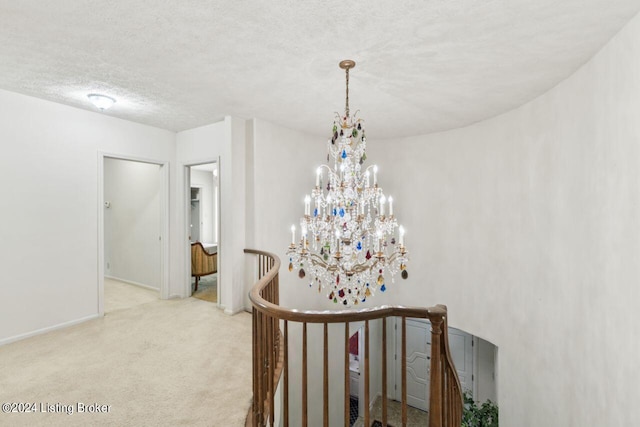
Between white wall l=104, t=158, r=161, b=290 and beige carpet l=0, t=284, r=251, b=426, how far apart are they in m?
1.67

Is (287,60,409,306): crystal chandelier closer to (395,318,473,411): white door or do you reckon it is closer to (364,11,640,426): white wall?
(364,11,640,426): white wall

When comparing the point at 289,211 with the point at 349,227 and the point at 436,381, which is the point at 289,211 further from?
the point at 436,381

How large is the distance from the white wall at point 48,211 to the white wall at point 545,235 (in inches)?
164

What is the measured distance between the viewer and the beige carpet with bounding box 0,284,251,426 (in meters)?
1.96

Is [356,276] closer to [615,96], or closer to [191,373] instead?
[191,373]

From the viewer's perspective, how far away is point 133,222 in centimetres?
527

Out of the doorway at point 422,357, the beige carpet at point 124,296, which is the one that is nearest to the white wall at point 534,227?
the doorway at point 422,357

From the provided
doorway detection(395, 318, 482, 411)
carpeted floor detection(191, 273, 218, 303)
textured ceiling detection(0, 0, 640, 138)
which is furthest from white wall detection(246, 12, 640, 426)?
doorway detection(395, 318, 482, 411)

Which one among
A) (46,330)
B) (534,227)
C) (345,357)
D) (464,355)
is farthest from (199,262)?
(464,355)

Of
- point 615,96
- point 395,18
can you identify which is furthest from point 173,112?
point 615,96

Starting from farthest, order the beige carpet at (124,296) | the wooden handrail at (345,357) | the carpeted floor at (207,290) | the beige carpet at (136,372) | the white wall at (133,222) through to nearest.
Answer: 1. the white wall at (133,222)
2. the carpeted floor at (207,290)
3. the beige carpet at (124,296)
4. the beige carpet at (136,372)
5. the wooden handrail at (345,357)

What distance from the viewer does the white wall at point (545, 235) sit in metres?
1.97

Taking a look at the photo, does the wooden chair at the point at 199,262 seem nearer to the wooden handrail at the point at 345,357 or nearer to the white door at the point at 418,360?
the wooden handrail at the point at 345,357

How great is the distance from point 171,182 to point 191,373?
112 inches
